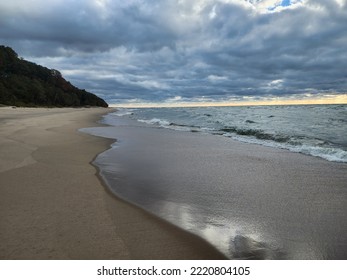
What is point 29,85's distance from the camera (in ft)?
267

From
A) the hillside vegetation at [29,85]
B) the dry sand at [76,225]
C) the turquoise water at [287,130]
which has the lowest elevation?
the dry sand at [76,225]

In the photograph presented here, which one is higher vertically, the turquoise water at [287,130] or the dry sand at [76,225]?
the turquoise water at [287,130]

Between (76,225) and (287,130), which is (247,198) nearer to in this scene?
(76,225)

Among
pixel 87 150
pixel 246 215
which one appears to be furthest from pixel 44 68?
pixel 246 215

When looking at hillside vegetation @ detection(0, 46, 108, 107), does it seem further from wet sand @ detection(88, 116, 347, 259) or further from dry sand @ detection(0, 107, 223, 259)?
dry sand @ detection(0, 107, 223, 259)

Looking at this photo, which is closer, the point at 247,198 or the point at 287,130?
the point at 247,198

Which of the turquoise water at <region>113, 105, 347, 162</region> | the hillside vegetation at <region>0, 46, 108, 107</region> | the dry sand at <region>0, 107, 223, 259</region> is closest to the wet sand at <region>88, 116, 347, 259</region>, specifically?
the dry sand at <region>0, 107, 223, 259</region>

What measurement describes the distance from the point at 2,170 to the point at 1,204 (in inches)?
94.3

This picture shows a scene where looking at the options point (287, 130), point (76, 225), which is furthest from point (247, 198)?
point (287, 130)

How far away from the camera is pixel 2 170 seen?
21.0 feet

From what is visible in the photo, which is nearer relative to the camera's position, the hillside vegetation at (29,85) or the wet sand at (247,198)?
the wet sand at (247,198)

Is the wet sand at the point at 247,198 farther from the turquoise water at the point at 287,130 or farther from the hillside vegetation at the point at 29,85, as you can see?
the hillside vegetation at the point at 29,85

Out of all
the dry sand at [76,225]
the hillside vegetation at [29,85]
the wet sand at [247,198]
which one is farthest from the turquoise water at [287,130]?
the hillside vegetation at [29,85]

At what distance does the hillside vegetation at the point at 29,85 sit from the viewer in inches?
2913
